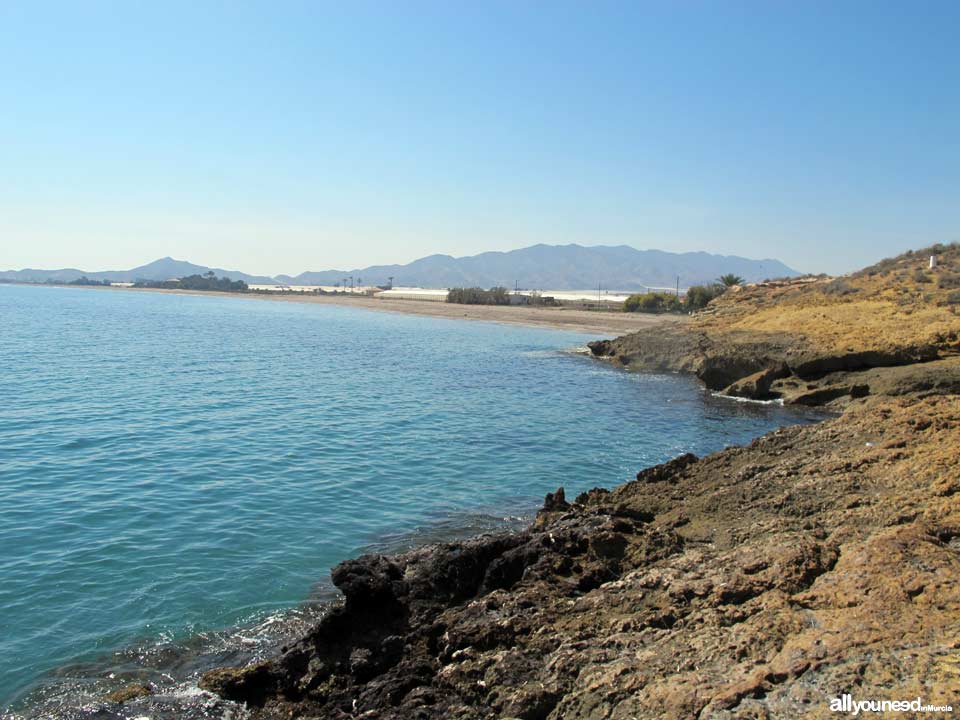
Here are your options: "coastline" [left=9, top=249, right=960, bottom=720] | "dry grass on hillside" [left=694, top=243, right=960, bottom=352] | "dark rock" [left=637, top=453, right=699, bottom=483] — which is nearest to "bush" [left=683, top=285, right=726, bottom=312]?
"dry grass on hillside" [left=694, top=243, right=960, bottom=352]

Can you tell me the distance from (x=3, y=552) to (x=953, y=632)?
1281 centimetres

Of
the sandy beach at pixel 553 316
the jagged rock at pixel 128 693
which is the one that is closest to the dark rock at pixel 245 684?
the jagged rock at pixel 128 693

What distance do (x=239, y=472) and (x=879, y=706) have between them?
46.1ft

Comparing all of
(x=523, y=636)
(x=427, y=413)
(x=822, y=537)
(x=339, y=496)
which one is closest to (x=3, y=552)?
(x=339, y=496)

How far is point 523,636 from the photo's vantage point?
6680 mm

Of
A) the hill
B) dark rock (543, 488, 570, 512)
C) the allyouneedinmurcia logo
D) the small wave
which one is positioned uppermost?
the hill

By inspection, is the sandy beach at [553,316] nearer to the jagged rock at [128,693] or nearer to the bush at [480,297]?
the bush at [480,297]

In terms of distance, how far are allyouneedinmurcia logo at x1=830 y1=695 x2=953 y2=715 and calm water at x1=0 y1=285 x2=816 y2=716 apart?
6.68m

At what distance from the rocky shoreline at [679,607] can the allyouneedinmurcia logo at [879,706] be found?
0.22 feet

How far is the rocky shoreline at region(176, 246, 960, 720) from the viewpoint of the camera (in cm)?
503

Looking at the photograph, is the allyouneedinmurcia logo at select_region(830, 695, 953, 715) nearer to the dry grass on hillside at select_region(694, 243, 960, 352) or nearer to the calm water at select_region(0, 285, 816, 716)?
the calm water at select_region(0, 285, 816, 716)

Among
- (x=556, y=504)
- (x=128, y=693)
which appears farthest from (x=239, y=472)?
(x=128, y=693)

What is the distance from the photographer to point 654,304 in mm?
81812

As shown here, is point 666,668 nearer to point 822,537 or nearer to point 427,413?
point 822,537
